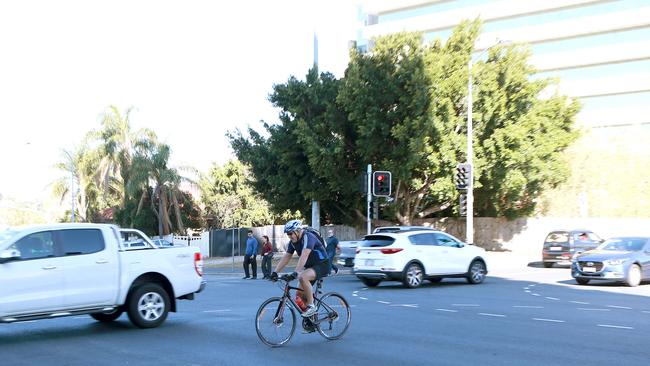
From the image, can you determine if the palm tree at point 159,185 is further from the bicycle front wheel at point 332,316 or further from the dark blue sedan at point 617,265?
the bicycle front wheel at point 332,316

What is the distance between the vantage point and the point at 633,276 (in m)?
20.9

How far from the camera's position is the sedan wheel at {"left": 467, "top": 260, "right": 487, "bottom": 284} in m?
22.0

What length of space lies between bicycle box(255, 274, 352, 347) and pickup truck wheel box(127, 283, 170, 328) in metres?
2.71

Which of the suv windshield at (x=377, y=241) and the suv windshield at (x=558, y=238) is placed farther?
the suv windshield at (x=558, y=238)

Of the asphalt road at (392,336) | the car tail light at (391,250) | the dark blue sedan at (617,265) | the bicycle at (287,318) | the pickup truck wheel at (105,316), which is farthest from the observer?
the dark blue sedan at (617,265)

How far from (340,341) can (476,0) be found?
59.6 metres

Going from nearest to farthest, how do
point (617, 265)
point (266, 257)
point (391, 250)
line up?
point (391, 250)
point (617, 265)
point (266, 257)

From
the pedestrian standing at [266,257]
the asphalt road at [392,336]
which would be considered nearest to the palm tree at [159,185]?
the pedestrian standing at [266,257]

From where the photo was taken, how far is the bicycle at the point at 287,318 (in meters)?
10.4

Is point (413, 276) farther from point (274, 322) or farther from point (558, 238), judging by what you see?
point (558, 238)

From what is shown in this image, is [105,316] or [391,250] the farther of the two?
[391,250]

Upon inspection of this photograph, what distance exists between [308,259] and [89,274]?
3636 mm

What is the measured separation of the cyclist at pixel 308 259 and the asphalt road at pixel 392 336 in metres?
0.73

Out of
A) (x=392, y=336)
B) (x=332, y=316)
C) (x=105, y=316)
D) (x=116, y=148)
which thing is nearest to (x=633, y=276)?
(x=392, y=336)
